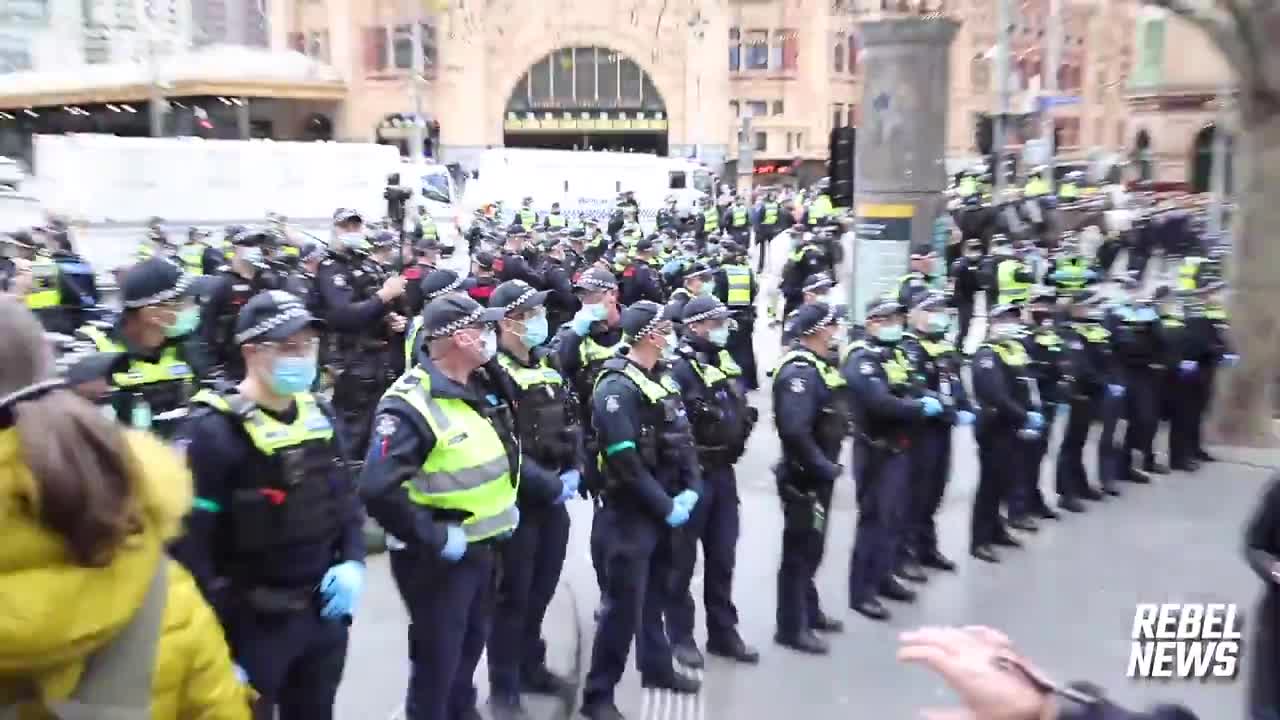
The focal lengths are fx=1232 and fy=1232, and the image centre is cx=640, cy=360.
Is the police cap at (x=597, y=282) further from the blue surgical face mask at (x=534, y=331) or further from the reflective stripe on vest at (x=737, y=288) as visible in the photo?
the reflective stripe on vest at (x=737, y=288)

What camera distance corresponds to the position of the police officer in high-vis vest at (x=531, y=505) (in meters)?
5.73

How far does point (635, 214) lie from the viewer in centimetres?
2608

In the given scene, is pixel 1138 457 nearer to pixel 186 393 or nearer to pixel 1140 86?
pixel 186 393

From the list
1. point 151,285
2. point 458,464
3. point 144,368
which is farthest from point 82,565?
point 144,368

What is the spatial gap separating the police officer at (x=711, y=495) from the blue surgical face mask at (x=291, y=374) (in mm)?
2775

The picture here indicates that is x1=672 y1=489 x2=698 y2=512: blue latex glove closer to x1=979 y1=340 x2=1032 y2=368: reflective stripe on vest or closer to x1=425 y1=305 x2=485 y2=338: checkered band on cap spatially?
x1=425 y1=305 x2=485 y2=338: checkered band on cap

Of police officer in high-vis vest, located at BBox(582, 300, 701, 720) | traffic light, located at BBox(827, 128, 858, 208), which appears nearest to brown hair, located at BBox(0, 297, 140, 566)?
police officer in high-vis vest, located at BBox(582, 300, 701, 720)

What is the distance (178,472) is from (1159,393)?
9.97 meters

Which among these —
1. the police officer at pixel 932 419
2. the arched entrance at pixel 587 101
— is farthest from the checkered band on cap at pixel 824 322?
the arched entrance at pixel 587 101

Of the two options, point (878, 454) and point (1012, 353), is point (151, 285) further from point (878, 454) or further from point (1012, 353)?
point (1012, 353)

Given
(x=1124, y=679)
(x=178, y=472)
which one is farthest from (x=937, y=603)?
(x=178, y=472)

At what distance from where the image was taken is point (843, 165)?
12.3m

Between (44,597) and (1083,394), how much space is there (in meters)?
9.00

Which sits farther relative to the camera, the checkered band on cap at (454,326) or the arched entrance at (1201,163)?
the arched entrance at (1201,163)
